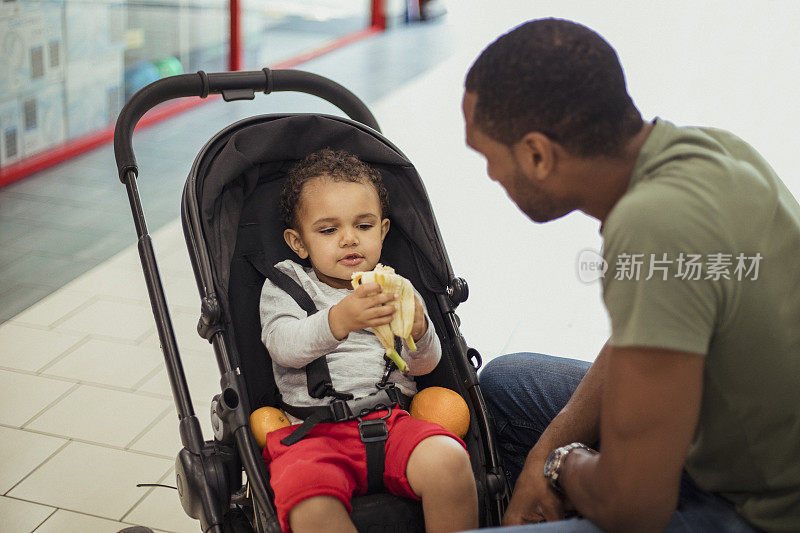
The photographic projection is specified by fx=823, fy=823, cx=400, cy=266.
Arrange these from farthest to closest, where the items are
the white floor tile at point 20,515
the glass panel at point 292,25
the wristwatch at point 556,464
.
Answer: the glass panel at point 292,25 → the white floor tile at point 20,515 → the wristwatch at point 556,464

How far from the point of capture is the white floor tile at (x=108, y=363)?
2.88m

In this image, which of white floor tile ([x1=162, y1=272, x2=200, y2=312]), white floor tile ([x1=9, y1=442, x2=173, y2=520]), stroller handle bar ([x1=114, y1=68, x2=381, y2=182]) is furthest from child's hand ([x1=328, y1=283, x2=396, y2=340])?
white floor tile ([x1=162, y1=272, x2=200, y2=312])

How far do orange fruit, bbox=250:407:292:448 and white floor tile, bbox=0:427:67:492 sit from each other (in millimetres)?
1007

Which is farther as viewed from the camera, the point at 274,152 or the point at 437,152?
the point at 437,152

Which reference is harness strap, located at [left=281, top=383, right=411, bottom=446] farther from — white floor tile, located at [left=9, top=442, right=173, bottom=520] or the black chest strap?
white floor tile, located at [left=9, top=442, right=173, bottom=520]

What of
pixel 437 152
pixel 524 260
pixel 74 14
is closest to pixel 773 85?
pixel 437 152

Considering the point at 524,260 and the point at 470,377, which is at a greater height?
the point at 470,377

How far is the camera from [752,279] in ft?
3.90

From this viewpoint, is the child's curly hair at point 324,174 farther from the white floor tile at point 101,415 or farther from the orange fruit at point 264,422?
the white floor tile at point 101,415

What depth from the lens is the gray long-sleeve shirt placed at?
176 cm

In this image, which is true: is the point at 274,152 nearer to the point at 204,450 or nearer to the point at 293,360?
the point at 293,360

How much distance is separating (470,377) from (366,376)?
0.23m

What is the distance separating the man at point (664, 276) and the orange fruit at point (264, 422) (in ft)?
2.22

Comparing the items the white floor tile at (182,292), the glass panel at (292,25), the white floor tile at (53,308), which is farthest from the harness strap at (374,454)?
the glass panel at (292,25)
